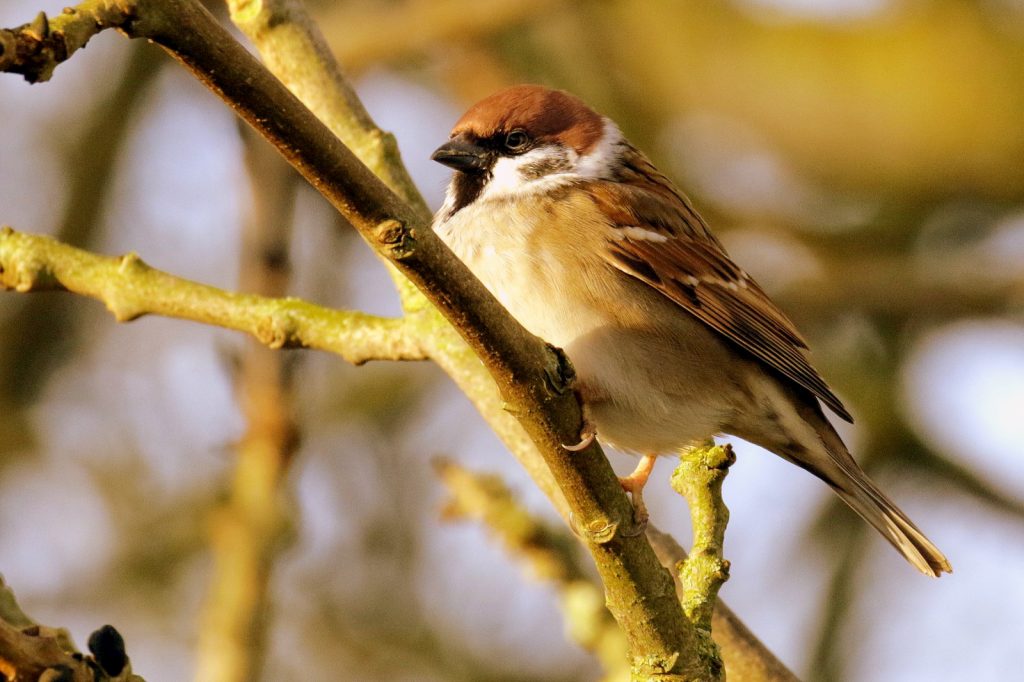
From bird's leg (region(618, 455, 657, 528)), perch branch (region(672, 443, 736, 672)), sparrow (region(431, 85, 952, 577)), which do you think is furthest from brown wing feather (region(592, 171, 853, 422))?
perch branch (region(672, 443, 736, 672))

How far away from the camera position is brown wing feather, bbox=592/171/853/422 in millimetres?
3938

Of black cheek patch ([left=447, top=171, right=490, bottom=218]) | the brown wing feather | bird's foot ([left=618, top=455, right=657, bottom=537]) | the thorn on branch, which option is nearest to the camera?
the thorn on branch

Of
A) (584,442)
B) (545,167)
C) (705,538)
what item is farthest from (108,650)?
(545,167)

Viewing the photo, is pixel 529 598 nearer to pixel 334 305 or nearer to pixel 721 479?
pixel 334 305

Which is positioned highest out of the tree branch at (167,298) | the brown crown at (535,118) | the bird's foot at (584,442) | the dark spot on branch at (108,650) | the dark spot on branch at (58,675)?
the brown crown at (535,118)

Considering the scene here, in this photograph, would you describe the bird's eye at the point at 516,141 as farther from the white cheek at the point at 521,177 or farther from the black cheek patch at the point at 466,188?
the black cheek patch at the point at 466,188

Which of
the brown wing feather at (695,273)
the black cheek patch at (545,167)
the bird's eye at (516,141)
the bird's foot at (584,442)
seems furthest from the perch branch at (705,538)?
the bird's eye at (516,141)

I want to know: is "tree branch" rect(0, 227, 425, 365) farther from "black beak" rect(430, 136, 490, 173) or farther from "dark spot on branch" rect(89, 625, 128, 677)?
"dark spot on branch" rect(89, 625, 128, 677)

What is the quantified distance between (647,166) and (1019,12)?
3.11 metres

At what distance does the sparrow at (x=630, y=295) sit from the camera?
3.65m

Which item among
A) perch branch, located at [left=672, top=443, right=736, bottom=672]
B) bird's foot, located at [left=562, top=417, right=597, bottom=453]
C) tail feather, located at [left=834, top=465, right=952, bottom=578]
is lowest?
bird's foot, located at [left=562, top=417, right=597, bottom=453]

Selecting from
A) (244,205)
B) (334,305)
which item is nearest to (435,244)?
(244,205)

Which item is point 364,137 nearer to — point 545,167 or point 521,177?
point 521,177

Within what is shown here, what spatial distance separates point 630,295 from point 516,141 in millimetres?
752
